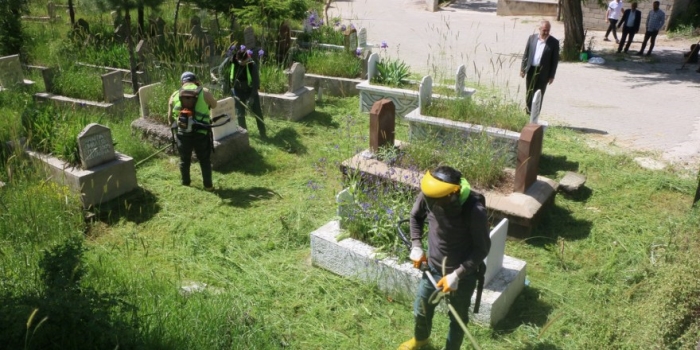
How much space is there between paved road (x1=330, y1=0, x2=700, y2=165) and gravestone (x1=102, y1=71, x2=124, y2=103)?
5.11 metres

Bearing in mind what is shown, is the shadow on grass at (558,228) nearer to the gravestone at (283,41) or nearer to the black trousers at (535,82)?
the black trousers at (535,82)

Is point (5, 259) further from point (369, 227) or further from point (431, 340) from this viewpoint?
point (431, 340)

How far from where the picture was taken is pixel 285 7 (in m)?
12.2

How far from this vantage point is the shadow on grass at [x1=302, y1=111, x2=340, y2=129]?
391 inches

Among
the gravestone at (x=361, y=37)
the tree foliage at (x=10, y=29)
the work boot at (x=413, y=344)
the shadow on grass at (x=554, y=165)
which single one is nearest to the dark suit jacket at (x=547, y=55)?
the shadow on grass at (x=554, y=165)

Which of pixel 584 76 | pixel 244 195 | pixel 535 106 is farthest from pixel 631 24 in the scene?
pixel 244 195

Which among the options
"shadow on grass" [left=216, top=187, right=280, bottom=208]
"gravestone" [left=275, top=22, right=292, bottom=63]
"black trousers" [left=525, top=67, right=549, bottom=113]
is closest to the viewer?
"shadow on grass" [left=216, top=187, right=280, bottom=208]

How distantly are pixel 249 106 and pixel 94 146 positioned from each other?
280cm

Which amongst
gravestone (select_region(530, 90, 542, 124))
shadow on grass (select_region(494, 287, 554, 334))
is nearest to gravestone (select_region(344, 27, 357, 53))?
gravestone (select_region(530, 90, 542, 124))

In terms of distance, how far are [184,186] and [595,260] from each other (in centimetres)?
481

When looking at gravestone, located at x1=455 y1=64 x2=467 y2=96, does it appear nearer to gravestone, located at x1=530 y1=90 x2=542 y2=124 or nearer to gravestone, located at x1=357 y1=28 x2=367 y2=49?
gravestone, located at x1=530 y1=90 x2=542 y2=124

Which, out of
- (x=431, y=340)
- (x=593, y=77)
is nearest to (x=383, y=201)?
(x=431, y=340)

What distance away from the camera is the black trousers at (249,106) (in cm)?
906

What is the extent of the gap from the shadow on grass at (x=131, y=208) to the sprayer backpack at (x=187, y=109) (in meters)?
0.93
